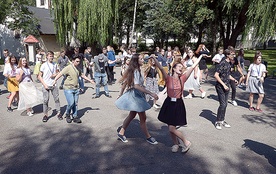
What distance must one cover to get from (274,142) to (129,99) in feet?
9.99

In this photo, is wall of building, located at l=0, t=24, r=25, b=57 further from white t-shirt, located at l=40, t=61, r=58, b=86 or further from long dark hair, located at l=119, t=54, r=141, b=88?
long dark hair, located at l=119, t=54, r=141, b=88

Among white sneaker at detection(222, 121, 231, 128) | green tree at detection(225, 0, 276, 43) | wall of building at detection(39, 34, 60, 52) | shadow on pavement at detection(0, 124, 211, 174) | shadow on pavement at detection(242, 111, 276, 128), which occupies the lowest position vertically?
shadow on pavement at detection(0, 124, 211, 174)

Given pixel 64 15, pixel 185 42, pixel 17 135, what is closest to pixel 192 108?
pixel 17 135

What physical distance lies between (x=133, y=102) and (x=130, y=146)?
0.88 metres

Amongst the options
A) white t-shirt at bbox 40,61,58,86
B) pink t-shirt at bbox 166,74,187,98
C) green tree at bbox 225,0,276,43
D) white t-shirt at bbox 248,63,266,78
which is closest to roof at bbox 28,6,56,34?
green tree at bbox 225,0,276,43

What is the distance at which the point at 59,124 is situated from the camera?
629 cm

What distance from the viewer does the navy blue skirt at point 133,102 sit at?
475 centimetres

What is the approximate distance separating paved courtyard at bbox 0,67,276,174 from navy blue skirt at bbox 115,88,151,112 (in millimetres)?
780

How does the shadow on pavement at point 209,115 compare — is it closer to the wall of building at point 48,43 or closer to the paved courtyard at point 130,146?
the paved courtyard at point 130,146

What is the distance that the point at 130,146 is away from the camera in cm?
499

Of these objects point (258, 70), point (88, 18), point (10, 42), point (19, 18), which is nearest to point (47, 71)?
point (258, 70)

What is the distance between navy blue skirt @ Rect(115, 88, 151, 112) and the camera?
15.6 feet

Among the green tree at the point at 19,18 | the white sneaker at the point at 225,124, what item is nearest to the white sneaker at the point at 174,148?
the white sneaker at the point at 225,124

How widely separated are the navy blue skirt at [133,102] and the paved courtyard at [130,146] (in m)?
0.78
